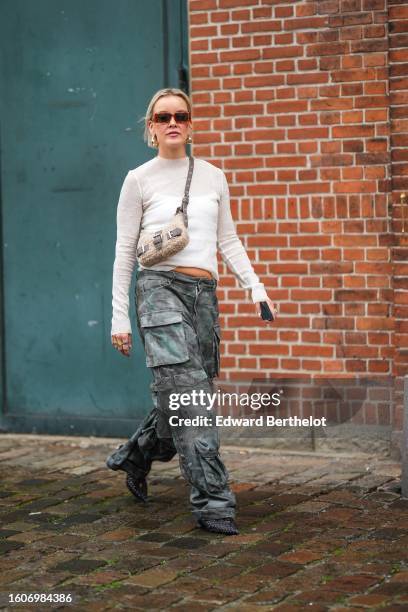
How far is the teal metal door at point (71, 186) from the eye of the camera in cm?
796

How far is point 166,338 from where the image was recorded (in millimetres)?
5609

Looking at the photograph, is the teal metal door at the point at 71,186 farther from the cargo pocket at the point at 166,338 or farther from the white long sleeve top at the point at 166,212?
the cargo pocket at the point at 166,338

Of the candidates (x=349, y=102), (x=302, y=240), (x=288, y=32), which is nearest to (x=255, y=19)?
(x=288, y=32)

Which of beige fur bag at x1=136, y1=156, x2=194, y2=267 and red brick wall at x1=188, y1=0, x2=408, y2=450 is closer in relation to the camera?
beige fur bag at x1=136, y1=156, x2=194, y2=267

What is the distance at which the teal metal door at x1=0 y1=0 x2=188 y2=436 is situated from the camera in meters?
7.96

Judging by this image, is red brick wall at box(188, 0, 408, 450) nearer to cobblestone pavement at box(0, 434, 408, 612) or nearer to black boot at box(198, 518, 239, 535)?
cobblestone pavement at box(0, 434, 408, 612)

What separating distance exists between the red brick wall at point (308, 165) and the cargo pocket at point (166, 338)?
203 cm

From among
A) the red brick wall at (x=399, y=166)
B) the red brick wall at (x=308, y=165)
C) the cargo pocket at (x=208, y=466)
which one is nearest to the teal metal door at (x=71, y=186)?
the red brick wall at (x=308, y=165)

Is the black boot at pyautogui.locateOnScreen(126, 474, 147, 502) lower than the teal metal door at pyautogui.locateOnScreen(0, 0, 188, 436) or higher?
lower

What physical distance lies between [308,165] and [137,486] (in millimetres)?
2445

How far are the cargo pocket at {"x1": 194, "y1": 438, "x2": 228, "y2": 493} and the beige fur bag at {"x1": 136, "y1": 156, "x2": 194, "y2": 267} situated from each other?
0.89 metres

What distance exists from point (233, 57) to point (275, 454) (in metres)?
2.57
